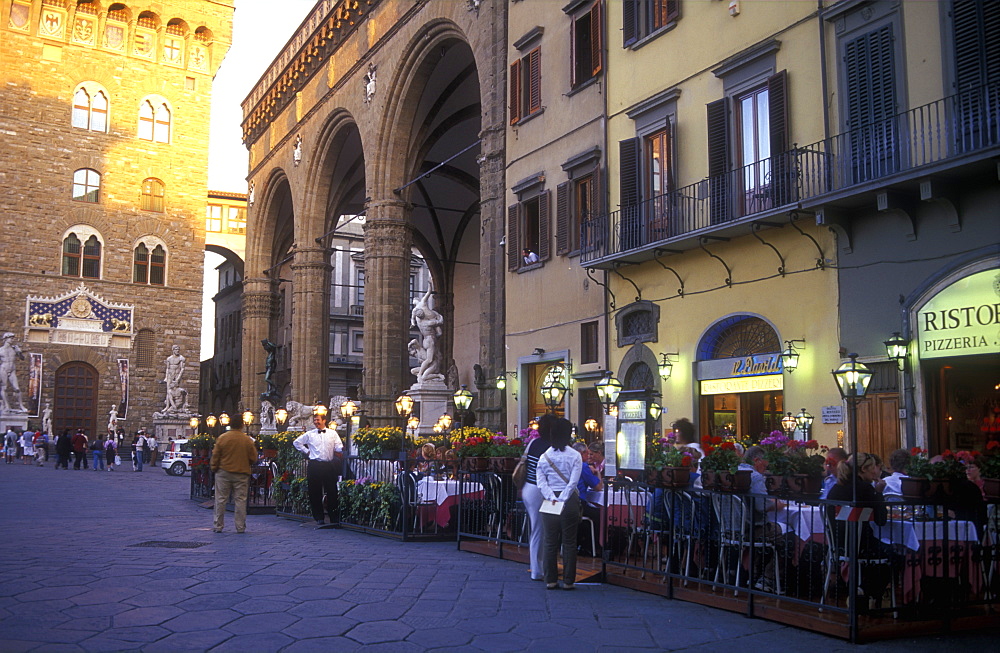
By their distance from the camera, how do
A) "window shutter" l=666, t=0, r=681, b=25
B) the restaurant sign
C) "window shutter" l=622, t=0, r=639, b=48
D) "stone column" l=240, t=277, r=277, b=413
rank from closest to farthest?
the restaurant sign → "window shutter" l=666, t=0, r=681, b=25 → "window shutter" l=622, t=0, r=639, b=48 → "stone column" l=240, t=277, r=277, b=413

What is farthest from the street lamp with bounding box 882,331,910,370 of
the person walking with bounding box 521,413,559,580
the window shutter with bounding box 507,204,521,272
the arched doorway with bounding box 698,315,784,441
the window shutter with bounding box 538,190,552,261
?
the window shutter with bounding box 507,204,521,272

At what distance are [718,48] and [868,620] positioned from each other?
35.1ft

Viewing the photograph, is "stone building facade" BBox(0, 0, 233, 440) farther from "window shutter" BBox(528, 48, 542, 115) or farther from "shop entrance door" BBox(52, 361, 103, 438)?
"window shutter" BBox(528, 48, 542, 115)

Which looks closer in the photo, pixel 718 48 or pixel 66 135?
pixel 718 48

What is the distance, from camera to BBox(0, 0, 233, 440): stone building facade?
3997cm

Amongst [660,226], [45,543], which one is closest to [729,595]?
[45,543]

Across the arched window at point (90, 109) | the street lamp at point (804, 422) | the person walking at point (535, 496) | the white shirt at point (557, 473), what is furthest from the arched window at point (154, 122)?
the white shirt at point (557, 473)

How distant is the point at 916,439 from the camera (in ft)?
38.0

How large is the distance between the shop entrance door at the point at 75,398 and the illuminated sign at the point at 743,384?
108ft

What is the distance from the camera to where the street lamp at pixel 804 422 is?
13.1 m

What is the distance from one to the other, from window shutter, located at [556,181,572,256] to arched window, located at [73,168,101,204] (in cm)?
2981

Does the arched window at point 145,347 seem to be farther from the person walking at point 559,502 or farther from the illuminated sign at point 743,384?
the person walking at point 559,502

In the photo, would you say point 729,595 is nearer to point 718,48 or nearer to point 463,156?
point 718,48

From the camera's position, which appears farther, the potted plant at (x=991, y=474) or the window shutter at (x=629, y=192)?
the window shutter at (x=629, y=192)
